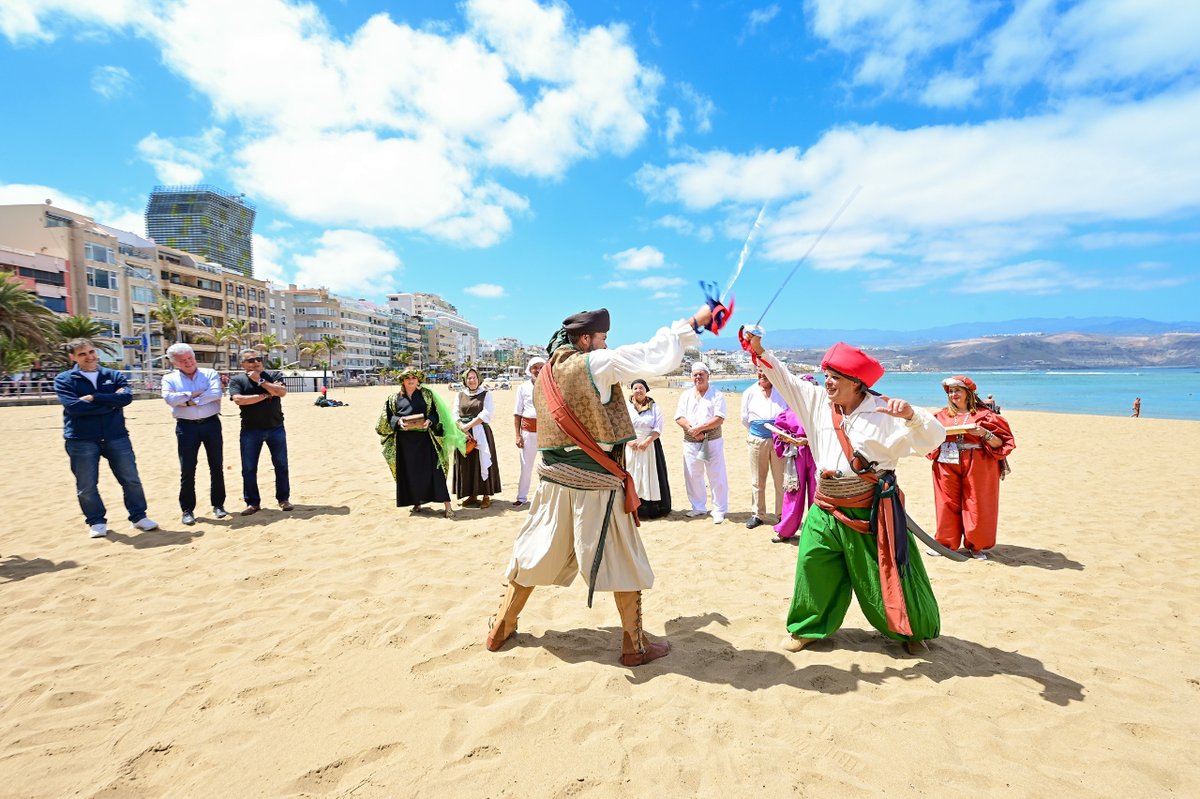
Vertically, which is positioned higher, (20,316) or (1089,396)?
(20,316)

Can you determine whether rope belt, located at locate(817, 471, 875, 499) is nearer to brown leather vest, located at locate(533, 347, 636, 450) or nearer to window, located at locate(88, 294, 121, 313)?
brown leather vest, located at locate(533, 347, 636, 450)

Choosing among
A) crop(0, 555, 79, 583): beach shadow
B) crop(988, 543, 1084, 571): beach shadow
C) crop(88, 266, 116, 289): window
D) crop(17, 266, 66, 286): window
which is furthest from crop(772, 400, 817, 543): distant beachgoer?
crop(88, 266, 116, 289): window

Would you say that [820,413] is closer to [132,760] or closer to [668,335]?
[668,335]

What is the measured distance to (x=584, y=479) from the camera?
300cm

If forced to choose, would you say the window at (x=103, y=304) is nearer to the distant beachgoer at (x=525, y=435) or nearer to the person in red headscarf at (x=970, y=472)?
the distant beachgoer at (x=525, y=435)

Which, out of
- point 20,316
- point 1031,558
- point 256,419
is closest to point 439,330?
point 20,316

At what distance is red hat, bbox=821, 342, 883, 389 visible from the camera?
3.04 metres

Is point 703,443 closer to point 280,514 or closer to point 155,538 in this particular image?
point 280,514

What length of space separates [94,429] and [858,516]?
7.09 m

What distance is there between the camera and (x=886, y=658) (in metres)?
3.22

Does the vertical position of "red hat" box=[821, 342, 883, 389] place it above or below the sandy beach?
above

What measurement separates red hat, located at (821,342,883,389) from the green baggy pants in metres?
0.78

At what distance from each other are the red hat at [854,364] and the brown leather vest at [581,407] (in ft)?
3.94

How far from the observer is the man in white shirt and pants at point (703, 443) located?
652 cm
